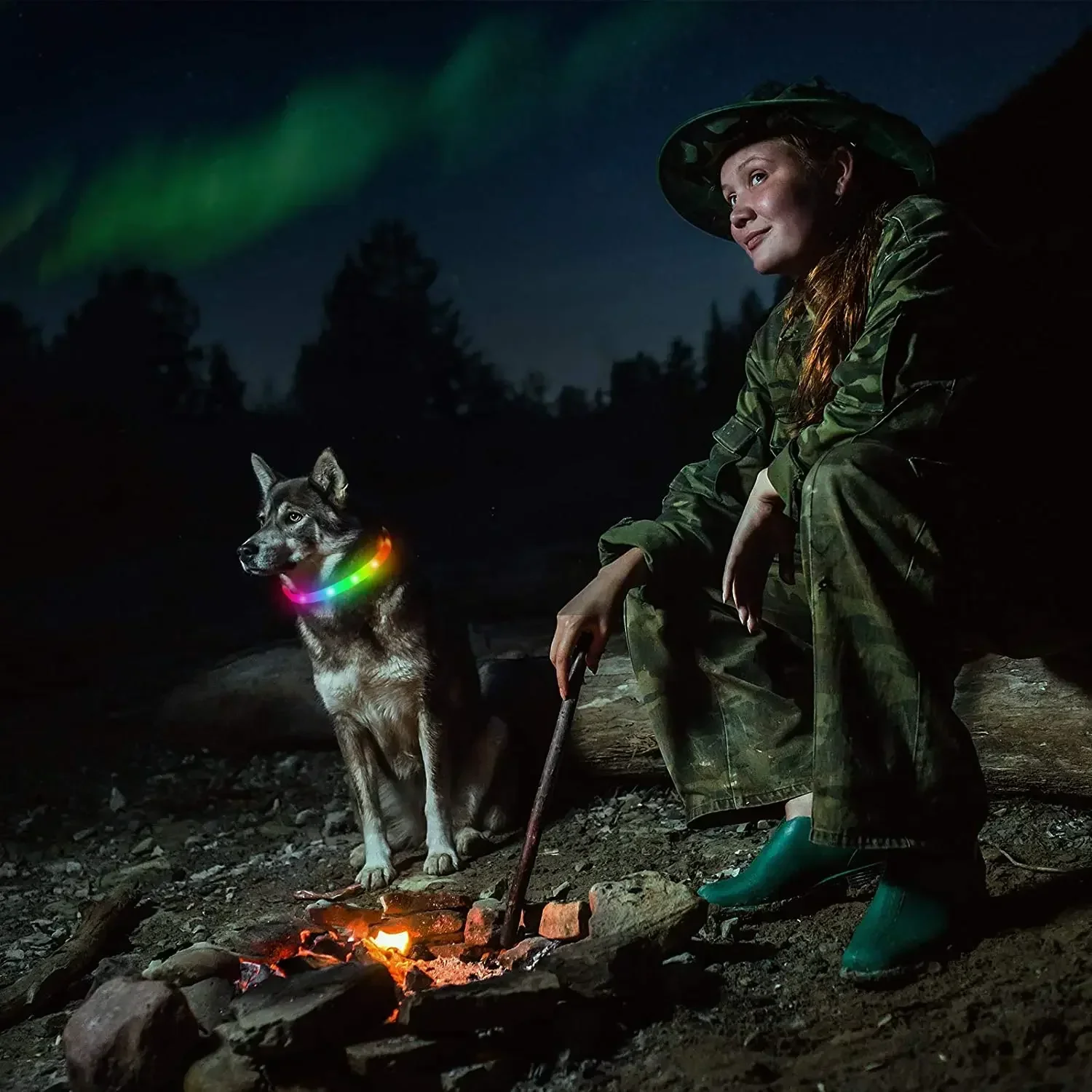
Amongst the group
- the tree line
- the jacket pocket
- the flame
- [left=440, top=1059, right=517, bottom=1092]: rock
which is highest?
the tree line

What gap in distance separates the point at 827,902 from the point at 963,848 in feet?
1.95

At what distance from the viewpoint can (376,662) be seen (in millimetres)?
4062

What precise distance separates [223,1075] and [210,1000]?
14.3 inches

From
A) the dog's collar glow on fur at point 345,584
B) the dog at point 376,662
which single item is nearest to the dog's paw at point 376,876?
the dog at point 376,662

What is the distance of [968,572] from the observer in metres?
2.30

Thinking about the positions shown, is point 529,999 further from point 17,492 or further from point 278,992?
point 17,492

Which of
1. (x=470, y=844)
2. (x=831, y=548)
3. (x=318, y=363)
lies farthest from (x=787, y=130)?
(x=318, y=363)

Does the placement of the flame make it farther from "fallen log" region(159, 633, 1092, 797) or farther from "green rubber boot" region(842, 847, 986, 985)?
"fallen log" region(159, 633, 1092, 797)

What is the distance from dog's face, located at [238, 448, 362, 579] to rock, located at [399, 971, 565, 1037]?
230cm

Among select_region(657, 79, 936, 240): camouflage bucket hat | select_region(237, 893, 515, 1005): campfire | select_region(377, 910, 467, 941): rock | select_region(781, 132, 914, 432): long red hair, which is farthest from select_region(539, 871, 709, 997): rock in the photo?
select_region(657, 79, 936, 240): camouflage bucket hat

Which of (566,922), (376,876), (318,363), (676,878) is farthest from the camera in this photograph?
(318,363)

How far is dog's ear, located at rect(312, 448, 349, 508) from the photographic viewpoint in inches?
162

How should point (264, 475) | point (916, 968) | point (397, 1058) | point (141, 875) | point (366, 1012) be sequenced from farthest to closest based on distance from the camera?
point (264, 475) < point (141, 875) < point (916, 968) < point (366, 1012) < point (397, 1058)

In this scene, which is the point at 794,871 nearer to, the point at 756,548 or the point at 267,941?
the point at 756,548
